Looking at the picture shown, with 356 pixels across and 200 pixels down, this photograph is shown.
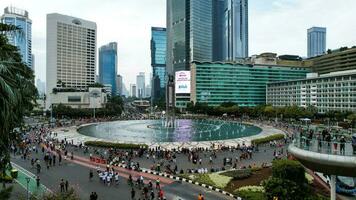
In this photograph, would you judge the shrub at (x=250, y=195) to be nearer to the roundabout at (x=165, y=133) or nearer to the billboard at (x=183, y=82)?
the roundabout at (x=165, y=133)

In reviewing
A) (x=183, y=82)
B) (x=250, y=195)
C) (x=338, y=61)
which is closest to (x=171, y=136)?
(x=250, y=195)

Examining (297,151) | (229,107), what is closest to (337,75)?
(229,107)

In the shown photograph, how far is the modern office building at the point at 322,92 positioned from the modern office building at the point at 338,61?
2287 centimetres

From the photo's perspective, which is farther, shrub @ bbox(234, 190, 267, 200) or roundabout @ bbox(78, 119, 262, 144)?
roundabout @ bbox(78, 119, 262, 144)

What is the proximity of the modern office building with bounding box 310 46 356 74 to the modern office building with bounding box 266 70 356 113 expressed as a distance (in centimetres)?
2287

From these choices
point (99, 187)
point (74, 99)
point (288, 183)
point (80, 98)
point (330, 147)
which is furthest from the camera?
point (80, 98)

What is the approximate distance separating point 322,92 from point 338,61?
39.7m

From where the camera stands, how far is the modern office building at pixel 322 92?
12975cm

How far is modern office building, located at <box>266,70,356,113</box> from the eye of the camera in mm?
129750

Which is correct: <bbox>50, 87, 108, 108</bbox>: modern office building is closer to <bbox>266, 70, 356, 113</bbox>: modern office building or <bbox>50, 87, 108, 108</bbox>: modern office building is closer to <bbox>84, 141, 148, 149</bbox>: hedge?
<bbox>266, 70, 356, 113</bbox>: modern office building

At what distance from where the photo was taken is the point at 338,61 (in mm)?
176500

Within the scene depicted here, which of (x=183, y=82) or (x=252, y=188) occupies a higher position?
(x=183, y=82)

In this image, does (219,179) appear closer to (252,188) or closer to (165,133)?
(252,188)

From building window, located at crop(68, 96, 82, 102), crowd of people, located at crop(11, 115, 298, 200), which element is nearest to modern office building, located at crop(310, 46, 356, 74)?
crowd of people, located at crop(11, 115, 298, 200)
